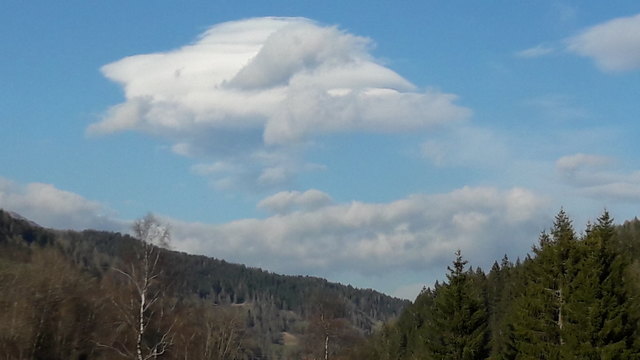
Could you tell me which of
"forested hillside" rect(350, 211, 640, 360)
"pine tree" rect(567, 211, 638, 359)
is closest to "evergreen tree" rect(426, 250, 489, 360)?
"forested hillside" rect(350, 211, 640, 360)

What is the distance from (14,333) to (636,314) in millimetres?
40967

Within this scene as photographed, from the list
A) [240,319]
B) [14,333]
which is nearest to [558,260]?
[14,333]

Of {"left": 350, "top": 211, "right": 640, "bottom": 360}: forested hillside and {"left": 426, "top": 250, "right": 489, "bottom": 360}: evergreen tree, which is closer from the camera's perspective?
{"left": 350, "top": 211, "right": 640, "bottom": 360}: forested hillside

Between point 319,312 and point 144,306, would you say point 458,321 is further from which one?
point 319,312

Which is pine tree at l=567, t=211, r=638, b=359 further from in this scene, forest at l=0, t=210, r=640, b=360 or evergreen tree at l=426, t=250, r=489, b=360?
evergreen tree at l=426, t=250, r=489, b=360

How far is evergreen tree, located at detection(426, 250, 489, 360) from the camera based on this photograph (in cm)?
4709

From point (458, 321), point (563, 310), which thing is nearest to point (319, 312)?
point (458, 321)

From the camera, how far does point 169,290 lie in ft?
206

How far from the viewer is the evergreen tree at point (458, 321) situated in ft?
155

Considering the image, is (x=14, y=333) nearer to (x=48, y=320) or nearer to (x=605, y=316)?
(x=48, y=320)

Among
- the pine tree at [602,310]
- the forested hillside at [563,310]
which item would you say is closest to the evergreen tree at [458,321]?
the forested hillside at [563,310]

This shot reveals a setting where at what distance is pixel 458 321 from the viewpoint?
47344 mm

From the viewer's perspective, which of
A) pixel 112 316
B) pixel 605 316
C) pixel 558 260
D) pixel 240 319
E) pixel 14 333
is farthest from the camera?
pixel 240 319

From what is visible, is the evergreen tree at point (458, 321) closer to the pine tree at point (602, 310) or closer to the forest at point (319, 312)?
the forest at point (319, 312)
